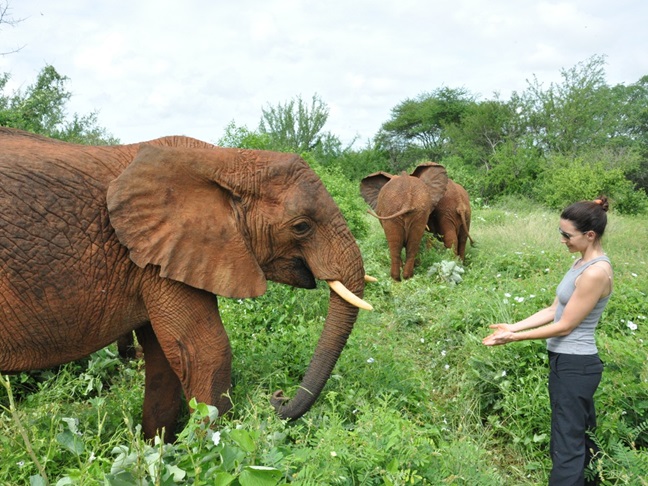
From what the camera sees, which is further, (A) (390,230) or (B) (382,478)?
(A) (390,230)

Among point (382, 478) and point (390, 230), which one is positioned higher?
point (390, 230)

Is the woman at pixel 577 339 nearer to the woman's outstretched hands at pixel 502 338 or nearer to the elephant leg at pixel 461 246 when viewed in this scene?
the woman's outstretched hands at pixel 502 338

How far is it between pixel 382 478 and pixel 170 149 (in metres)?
2.25

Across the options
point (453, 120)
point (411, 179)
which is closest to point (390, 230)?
point (411, 179)

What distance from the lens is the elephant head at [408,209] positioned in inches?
383

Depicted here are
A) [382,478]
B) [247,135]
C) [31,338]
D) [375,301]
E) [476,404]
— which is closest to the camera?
[382,478]

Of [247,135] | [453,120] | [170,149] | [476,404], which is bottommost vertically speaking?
[476,404]

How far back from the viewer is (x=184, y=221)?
3418 millimetres

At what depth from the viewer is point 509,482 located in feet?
13.2

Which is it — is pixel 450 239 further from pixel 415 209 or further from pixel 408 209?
pixel 408 209

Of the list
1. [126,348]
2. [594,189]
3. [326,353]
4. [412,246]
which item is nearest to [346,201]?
[412,246]

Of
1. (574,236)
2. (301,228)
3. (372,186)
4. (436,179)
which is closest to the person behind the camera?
(574,236)

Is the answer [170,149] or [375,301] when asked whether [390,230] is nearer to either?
[375,301]

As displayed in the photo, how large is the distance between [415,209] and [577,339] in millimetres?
6316
